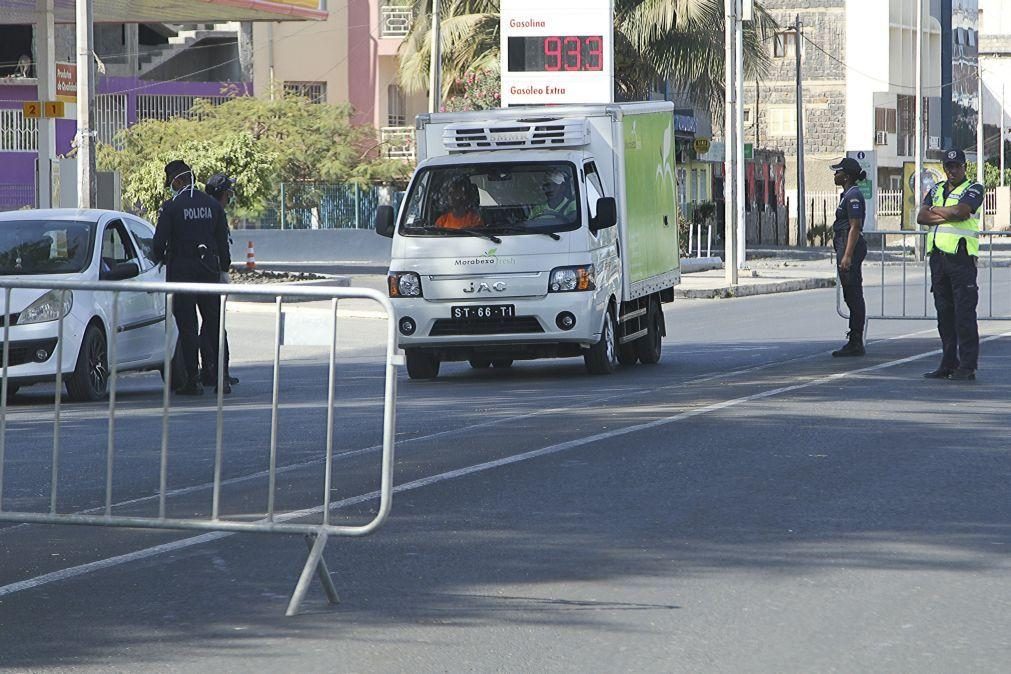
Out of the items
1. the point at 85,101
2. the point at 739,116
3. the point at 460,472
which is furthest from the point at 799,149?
the point at 460,472

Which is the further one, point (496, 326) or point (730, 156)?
point (730, 156)

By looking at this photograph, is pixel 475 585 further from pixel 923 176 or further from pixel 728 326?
pixel 923 176

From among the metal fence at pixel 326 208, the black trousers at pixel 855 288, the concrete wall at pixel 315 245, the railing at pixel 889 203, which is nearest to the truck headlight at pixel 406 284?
the black trousers at pixel 855 288

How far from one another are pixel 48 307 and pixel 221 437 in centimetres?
109

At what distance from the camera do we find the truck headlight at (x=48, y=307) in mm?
7332

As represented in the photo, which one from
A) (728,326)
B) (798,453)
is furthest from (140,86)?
(798,453)

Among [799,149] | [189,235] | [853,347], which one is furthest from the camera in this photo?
[799,149]

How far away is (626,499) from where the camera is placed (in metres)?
8.55

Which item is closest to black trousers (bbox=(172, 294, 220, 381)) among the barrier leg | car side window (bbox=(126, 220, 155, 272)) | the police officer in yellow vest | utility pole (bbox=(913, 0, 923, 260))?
the barrier leg

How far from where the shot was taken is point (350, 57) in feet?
183

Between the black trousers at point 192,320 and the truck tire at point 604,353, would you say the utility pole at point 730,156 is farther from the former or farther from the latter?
the black trousers at point 192,320

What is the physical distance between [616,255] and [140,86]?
117ft

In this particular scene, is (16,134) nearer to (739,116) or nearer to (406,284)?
(739,116)

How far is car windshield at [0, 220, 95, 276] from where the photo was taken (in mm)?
14383
